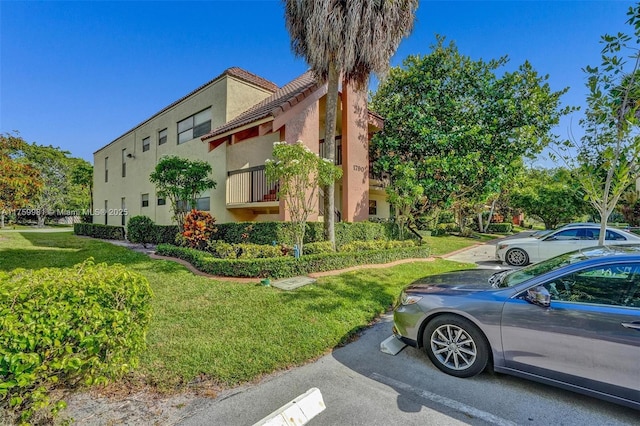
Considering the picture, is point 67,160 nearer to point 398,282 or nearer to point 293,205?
point 293,205

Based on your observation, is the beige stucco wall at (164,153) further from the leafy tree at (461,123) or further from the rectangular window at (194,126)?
the leafy tree at (461,123)

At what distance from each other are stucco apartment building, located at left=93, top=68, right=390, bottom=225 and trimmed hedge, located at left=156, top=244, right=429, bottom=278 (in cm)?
268

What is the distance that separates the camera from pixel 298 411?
272 centimetres

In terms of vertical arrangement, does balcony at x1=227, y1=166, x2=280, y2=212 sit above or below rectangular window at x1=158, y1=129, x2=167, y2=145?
below

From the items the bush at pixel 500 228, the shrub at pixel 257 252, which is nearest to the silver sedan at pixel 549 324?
the shrub at pixel 257 252

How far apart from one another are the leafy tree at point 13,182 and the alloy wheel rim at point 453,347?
51.5 feet

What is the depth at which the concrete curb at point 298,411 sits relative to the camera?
2.58 m

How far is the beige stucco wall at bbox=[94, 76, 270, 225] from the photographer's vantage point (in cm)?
1297

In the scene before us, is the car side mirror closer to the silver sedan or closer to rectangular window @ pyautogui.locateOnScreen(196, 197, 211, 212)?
the silver sedan

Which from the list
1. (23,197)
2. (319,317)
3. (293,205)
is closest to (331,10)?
(293,205)

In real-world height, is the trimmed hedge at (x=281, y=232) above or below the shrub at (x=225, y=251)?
above

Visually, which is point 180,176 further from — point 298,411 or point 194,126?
point 298,411

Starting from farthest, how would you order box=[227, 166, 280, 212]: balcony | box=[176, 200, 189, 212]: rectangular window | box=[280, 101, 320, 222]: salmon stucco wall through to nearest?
box=[176, 200, 189, 212]: rectangular window, box=[227, 166, 280, 212]: balcony, box=[280, 101, 320, 222]: salmon stucco wall

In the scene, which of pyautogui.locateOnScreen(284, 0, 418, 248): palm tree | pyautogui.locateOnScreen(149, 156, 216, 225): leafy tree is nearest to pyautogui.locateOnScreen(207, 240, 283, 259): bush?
pyautogui.locateOnScreen(284, 0, 418, 248): palm tree
